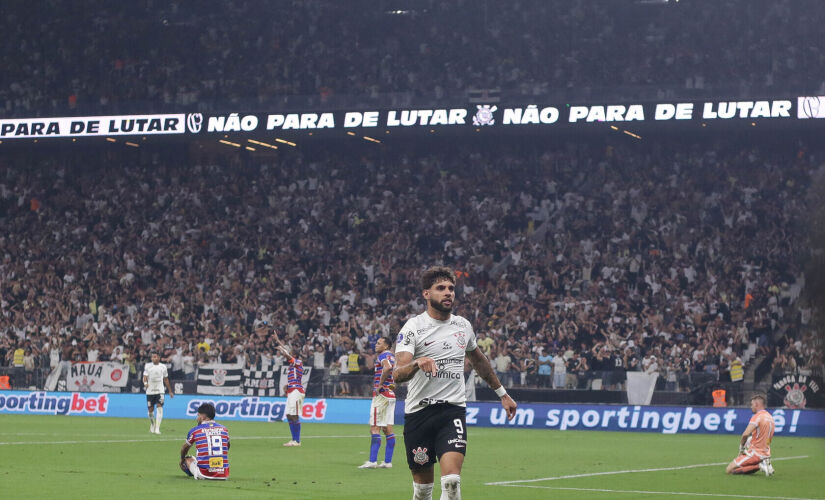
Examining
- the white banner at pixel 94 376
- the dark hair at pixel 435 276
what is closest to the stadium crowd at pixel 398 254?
the white banner at pixel 94 376

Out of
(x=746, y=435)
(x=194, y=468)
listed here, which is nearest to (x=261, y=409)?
(x=194, y=468)

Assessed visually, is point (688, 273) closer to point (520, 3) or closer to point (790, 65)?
point (790, 65)

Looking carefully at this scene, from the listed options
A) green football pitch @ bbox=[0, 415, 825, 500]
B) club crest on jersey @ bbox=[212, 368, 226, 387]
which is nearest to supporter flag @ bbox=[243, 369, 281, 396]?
club crest on jersey @ bbox=[212, 368, 226, 387]

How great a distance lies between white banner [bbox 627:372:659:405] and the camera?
A: 30734mm

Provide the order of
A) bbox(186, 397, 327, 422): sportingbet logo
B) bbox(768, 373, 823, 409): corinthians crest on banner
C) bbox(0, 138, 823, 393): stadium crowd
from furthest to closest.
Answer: bbox(0, 138, 823, 393): stadium crowd
bbox(186, 397, 327, 422): sportingbet logo
bbox(768, 373, 823, 409): corinthians crest on banner

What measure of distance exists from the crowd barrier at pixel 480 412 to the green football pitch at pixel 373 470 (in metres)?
0.91

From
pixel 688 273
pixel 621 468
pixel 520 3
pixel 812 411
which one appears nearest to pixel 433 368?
pixel 621 468

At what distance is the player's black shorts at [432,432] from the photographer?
8547mm

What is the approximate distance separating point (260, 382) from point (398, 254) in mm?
10930

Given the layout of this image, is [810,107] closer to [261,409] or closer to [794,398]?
[794,398]

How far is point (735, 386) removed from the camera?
2992cm

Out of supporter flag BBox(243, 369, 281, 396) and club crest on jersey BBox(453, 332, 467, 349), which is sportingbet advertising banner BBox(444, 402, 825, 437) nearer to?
supporter flag BBox(243, 369, 281, 396)

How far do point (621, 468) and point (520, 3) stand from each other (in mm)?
33208

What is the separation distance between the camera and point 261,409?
34.7m
